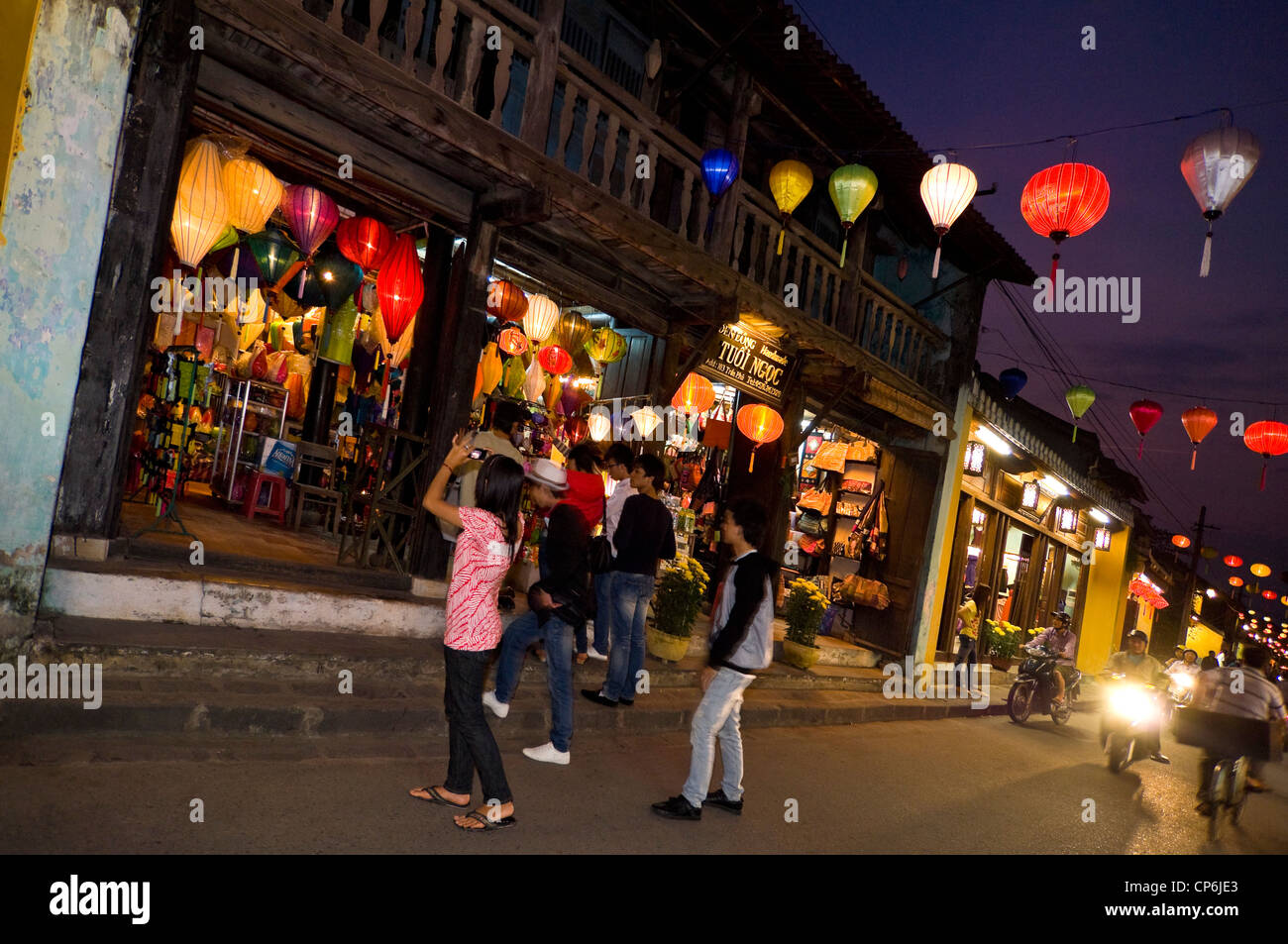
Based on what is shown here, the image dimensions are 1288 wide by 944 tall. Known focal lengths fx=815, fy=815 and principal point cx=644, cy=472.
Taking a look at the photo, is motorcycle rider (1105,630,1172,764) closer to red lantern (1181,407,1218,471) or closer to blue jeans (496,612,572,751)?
red lantern (1181,407,1218,471)

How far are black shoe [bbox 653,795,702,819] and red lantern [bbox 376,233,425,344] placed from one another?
202 inches

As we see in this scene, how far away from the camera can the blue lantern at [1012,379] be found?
1642cm


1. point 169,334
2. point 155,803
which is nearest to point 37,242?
point 155,803

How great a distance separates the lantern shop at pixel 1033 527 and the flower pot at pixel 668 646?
24.9 ft

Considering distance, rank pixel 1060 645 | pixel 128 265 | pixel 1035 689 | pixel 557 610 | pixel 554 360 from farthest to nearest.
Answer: pixel 1060 645 → pixel 1035 689 → pixel 554 360 → pixel 557 610 → pixel 128 265

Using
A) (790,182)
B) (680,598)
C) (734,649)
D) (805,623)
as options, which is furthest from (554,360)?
(734,649)

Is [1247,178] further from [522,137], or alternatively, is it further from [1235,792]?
[522,137]

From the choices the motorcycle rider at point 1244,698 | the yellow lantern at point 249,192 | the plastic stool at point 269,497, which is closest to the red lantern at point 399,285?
the yellow lantern at point 249,192

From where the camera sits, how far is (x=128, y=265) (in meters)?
5.39

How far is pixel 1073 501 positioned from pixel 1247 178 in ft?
58.5

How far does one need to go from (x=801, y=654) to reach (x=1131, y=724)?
4013 mm

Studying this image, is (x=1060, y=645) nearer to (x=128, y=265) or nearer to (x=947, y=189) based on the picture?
(x=947, y=189)

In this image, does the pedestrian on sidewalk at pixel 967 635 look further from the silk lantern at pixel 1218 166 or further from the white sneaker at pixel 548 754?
the white sneaker at pixel 548 754
